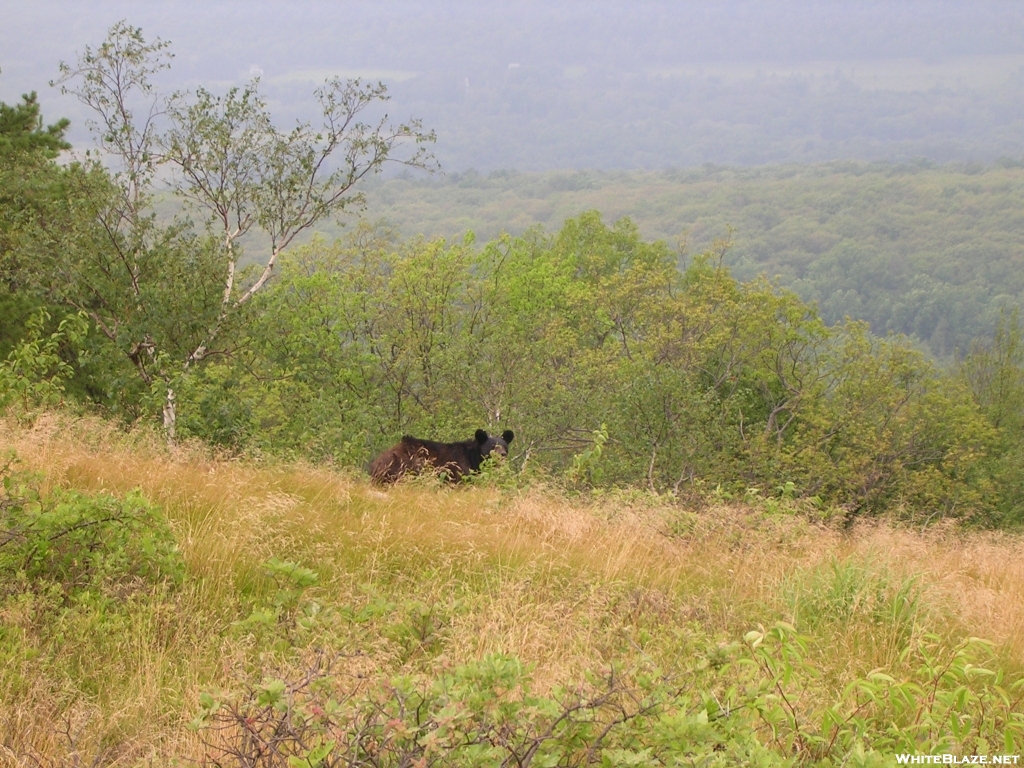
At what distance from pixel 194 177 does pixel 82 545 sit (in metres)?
10.7

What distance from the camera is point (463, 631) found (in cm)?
386

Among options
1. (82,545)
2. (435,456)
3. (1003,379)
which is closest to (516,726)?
(82,545)

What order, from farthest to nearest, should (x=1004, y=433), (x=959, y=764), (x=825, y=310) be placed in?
(x=825, y=310) → (x=1004, y=433) → (x=959, y=764)

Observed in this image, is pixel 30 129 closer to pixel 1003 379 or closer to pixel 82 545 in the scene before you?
pixel 82 545

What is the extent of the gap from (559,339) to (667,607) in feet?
72.6

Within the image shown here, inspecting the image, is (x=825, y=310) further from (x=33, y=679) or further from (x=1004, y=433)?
(x=33, y=679)

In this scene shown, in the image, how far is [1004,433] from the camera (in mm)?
32094

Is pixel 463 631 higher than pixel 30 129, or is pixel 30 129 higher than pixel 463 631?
pixel 30 129

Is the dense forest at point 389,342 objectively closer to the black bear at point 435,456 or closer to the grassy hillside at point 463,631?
the black bear at point 435,456

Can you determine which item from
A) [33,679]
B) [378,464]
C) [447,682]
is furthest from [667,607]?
[378,464]

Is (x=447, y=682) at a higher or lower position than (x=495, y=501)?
higher

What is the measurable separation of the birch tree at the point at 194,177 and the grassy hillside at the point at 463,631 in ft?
19.0

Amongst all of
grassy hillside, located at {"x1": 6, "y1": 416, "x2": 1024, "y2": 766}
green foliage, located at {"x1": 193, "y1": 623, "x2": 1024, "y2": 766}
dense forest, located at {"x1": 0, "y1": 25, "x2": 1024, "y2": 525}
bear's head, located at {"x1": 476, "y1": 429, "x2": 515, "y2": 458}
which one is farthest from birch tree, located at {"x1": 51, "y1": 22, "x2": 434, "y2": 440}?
green foliage, located at {"x1": 193, "y1": 623, "x2": 1024, "y2": 766}

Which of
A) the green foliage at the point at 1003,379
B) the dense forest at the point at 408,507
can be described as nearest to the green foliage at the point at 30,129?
the dense forest at the point at 408,507
